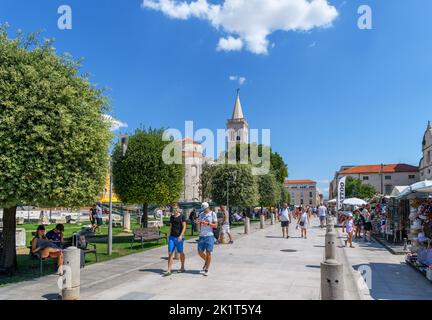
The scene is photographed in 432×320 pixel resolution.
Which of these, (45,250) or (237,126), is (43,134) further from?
(237,126)

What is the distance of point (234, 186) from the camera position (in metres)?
32.2

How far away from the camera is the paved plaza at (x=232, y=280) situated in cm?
754

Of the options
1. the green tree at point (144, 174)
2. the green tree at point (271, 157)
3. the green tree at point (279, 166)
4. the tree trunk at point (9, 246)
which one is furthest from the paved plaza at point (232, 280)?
the green tree at point (279, 166)

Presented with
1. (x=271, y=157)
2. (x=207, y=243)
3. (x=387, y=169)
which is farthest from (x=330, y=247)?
(x=387, y=169)

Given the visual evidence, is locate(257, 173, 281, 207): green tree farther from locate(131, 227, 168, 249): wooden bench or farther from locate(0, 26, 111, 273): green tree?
locate(0, 26, 111, 273): green tree

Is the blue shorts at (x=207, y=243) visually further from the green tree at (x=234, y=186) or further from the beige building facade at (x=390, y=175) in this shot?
the beige building facade at (x=390, y=175)

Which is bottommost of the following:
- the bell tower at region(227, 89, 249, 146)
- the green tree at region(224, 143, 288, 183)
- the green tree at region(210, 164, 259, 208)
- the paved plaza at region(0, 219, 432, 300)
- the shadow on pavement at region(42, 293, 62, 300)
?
the paved plaza at region(0, 219, 432, 300)

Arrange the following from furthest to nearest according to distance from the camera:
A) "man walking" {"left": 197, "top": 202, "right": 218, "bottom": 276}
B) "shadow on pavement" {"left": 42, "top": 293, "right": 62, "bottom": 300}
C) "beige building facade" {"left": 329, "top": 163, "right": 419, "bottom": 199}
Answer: "beige building facade" {"left": 329, "top": 163, "right": 419, "bottom": 199}, "man walking" {"left": 197, "top": 202, "right": 218, "bottom": 276}, "shadow on pavement" {"left": 42, "top": 293, "right": 62, "bottom": 300}

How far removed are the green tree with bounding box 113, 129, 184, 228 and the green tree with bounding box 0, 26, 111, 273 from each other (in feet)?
27.0

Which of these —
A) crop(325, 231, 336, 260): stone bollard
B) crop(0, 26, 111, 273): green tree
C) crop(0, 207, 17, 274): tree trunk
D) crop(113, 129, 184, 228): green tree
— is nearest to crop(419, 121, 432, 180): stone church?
crop(113, 129, 184, 228): green tree

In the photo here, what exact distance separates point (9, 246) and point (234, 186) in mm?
23516

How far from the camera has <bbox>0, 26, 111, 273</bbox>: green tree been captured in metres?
8.50
